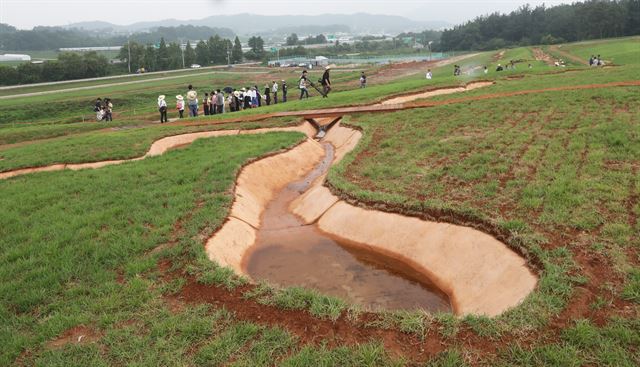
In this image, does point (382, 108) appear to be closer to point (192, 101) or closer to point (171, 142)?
point (171, 142)

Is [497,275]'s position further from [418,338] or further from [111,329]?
[111,329]

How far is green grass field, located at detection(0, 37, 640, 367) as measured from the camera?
6.22 metres

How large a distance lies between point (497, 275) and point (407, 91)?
67.3 feet

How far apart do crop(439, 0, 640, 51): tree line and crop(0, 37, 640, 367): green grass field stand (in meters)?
91.2

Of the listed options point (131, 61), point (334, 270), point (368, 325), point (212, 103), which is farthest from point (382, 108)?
point (131, 61)

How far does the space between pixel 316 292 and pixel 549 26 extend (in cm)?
12320

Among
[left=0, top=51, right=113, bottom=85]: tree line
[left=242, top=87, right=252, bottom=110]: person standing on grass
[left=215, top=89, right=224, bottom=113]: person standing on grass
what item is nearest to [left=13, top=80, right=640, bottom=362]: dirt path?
[left=215, top=89, right=224, bottom=113]: person standing on grass

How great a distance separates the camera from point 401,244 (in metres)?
10.2

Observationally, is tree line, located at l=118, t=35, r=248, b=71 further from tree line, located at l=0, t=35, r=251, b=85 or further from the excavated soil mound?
the excavated soil mound

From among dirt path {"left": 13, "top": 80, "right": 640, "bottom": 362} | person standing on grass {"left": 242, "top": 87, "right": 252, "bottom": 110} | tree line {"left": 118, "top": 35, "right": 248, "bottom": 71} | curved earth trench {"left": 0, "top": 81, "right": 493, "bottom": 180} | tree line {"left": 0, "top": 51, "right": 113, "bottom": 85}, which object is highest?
tree line {"left": 118, "top": 35, "right": 248, "bottom": 71}

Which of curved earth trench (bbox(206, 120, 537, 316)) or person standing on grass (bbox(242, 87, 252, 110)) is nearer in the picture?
curved earth trench (bbox(206, 120, 537, 316))

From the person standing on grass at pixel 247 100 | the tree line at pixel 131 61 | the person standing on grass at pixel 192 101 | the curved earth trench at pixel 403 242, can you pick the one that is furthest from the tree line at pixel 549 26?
the curved earth trench at pixel 403 242

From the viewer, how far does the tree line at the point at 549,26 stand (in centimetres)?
8919

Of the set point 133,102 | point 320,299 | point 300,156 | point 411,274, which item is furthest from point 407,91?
point 133,102
